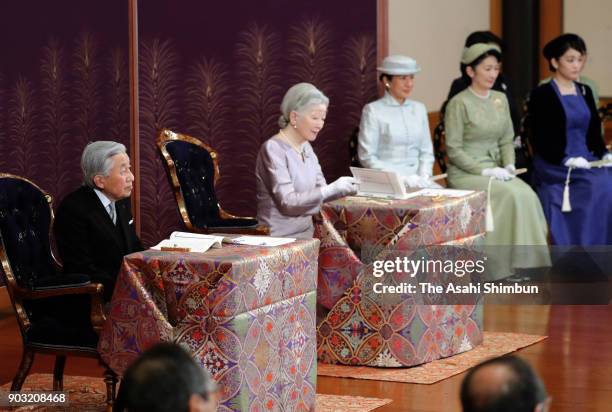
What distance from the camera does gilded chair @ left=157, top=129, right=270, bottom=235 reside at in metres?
5.95

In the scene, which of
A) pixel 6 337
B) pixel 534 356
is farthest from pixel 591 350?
pixel 6 337

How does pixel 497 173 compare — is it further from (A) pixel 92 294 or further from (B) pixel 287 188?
(A) pixel 92 294

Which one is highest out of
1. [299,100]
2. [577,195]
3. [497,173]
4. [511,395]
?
[299,100]

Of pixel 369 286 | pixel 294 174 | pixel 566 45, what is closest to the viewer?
pixel 369 286

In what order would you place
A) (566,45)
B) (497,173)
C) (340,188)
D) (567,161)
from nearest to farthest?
1. (340,188)
2. (497,173)
3. (566,45)
4. (567,161)

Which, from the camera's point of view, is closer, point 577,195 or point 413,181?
point 413,181

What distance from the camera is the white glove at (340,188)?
19.5 feet

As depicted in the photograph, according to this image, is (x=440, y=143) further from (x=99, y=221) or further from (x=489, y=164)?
(x=99, y=221)

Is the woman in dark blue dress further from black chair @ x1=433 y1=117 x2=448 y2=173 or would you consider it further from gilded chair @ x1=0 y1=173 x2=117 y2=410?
gilded chair @ x1=0 y1=173 x2=117 y2=410

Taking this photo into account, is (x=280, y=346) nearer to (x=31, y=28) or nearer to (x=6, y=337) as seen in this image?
(x=6, y=337)

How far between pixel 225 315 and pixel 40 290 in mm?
793

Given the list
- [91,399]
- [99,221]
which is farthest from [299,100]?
[91,399]

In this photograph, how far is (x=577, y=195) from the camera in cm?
770

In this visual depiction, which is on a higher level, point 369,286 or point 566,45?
point 566,45
